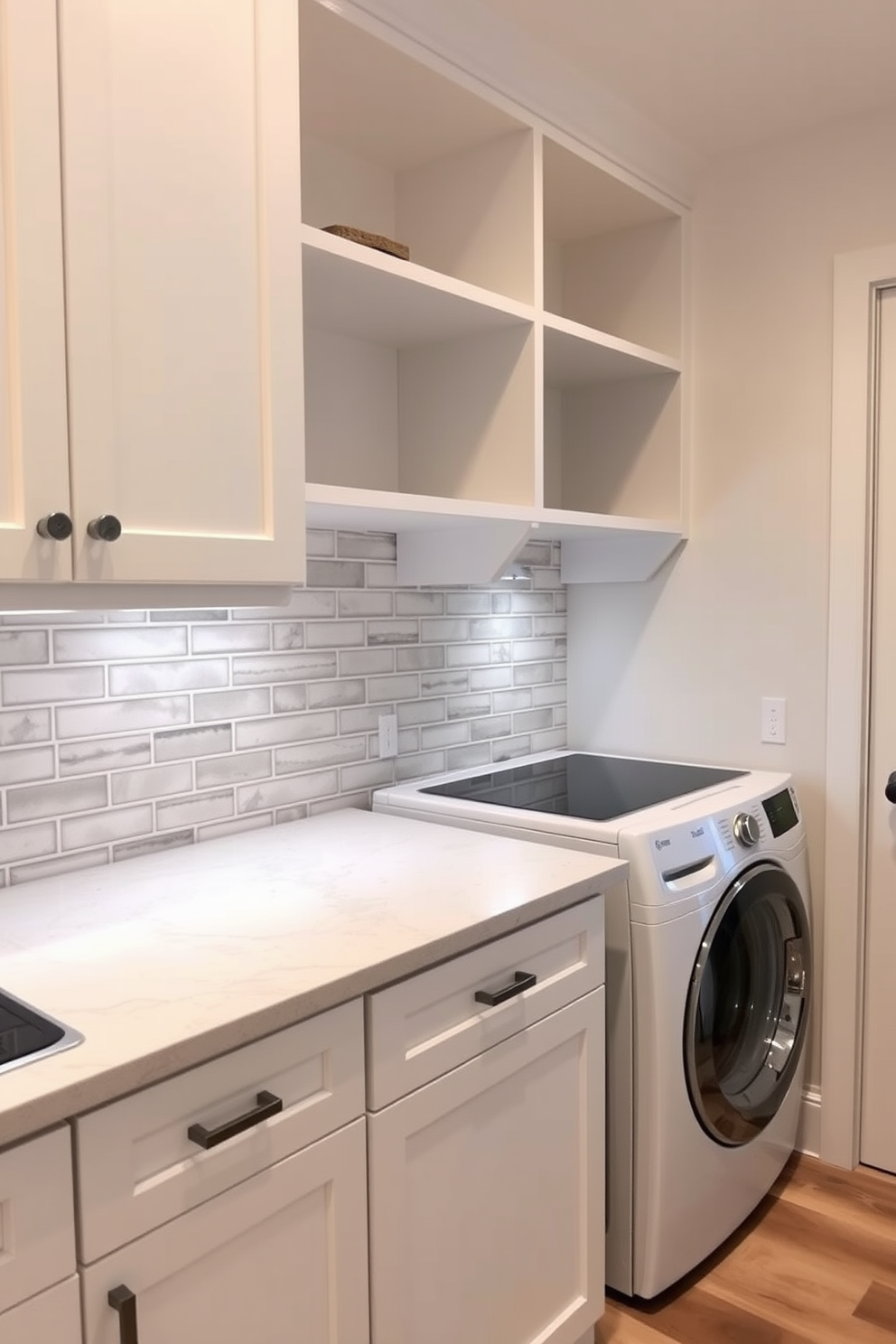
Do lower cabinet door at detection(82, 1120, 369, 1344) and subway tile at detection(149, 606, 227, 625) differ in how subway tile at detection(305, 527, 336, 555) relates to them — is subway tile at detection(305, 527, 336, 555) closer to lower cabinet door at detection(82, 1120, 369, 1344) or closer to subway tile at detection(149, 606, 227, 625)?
subway tile at detection(149, 606, 227, 625)

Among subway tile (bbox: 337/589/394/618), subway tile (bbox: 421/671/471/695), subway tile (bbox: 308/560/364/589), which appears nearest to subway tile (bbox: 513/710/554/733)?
subway tile (bbox: 421/671/471/695)

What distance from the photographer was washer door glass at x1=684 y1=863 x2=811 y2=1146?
6.54ft

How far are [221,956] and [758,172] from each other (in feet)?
7.27

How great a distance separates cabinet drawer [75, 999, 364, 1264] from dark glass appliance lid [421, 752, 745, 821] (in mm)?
830

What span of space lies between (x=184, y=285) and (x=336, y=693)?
1.01m

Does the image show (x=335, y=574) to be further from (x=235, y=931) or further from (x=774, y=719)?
(x=774, y=719)

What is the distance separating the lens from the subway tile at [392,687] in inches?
89.2

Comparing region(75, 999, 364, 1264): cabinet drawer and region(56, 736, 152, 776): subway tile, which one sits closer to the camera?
region(75, 999, 364, 1264): cabinet drawer

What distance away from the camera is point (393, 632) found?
7.57ft

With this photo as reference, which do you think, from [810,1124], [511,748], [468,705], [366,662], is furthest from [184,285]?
[810,1124]

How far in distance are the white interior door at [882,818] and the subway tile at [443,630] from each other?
3.17ft

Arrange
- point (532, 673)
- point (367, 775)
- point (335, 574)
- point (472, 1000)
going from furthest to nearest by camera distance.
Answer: point (532, 673), point (367, 775), point (335, 574), point (472, 1000)

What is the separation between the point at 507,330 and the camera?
2074 mm

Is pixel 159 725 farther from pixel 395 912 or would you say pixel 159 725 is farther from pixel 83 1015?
pixel 83 1015
